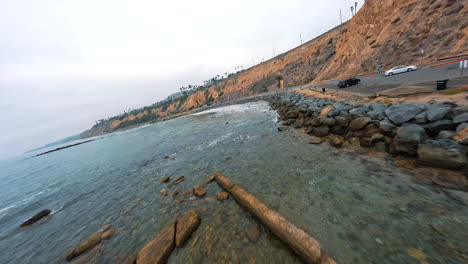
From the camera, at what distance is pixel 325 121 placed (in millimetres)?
8469

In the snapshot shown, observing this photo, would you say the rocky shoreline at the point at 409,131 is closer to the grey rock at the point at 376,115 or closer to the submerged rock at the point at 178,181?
the grey rock at the point at 376,115

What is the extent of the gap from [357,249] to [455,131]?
5.08m

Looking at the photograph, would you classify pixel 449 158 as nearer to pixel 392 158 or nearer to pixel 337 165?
pixel 392 158

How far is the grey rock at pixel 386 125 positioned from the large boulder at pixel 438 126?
785 millimetres

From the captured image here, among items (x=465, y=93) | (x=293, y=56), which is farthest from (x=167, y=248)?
(x=293, y=56)

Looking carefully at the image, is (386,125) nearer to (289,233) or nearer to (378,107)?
(378,107)

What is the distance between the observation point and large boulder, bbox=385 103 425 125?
5.53m

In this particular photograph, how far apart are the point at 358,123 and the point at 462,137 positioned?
113 inches

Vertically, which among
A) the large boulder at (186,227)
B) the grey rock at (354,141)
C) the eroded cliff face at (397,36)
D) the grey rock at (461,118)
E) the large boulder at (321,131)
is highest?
the eroded cliff face at (397,36)

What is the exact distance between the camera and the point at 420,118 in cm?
522

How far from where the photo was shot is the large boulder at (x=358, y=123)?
659 cm

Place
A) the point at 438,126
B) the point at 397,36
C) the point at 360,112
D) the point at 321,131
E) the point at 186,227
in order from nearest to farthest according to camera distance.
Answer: the point at 186,227, the point at 438,126, the point at 360,112, the point at 321,131, the point at 397,36

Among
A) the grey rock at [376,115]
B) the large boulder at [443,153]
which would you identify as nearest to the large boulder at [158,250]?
the large boulder at [443,153]

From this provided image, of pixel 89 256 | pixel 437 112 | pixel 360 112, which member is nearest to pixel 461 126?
pixel 437 112
